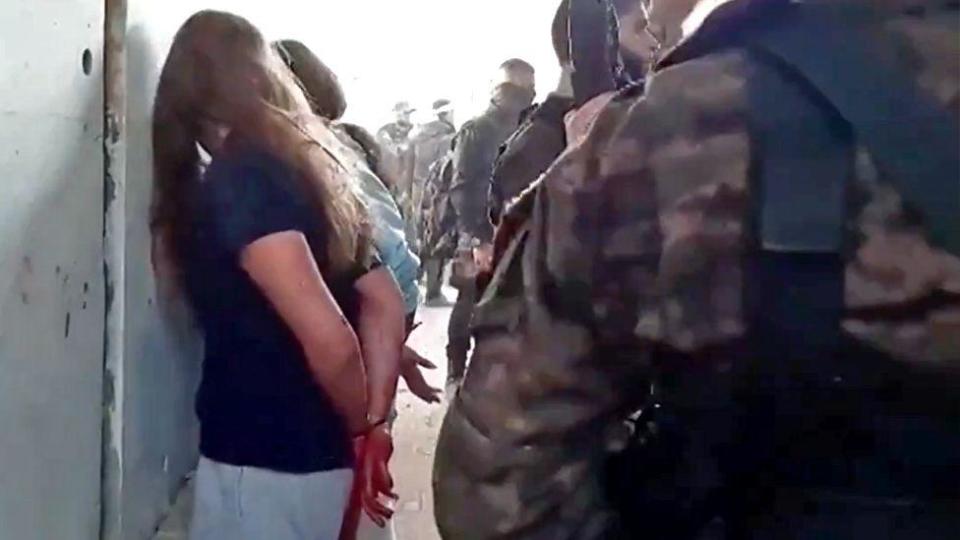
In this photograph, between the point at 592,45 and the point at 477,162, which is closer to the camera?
the point at 592,45

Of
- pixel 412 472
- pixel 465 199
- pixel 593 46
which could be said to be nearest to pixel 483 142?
pixel 465 199

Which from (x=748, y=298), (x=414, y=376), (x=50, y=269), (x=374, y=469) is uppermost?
(x=748, y=298)

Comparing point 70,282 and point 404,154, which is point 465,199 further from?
point 404,154

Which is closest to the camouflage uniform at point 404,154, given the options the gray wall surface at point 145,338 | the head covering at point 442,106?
the head covering at point 442,106

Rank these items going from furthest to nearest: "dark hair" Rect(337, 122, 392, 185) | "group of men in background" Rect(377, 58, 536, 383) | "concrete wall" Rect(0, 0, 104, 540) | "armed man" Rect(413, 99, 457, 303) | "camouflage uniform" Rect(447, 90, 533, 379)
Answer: "armed man" Rect(413, 99, 457, 303) → "camouflage uniform" Rect(447, 90, 533, 379) → "group of men in background" Rect(377, 58, 536, 383) → "dark hair" Rect(337, 122, 392, 185) → "concrete wall" Rect(0, 0, 104, 540)

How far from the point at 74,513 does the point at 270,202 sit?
80 cm

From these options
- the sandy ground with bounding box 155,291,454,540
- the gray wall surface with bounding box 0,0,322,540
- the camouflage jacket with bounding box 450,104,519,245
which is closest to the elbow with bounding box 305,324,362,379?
the sandy ground with bounding box 155,291,454,540

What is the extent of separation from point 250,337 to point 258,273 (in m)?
0.13

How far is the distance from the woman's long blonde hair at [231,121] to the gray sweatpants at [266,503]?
1.21 feet

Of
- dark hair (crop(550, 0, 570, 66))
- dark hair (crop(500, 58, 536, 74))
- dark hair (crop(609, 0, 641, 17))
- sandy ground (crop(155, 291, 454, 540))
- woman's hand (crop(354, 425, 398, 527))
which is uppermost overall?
dark hair (crop(609, 0, 641, 17))

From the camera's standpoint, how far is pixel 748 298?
125 cm

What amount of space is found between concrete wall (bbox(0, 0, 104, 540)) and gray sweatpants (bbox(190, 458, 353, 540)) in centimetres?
28

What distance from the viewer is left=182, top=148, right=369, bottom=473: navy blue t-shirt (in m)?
2.30

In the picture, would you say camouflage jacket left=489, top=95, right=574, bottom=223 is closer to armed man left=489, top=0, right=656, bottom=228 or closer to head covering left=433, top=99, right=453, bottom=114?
armed man left=489, top=0, right=656, bottom=228
